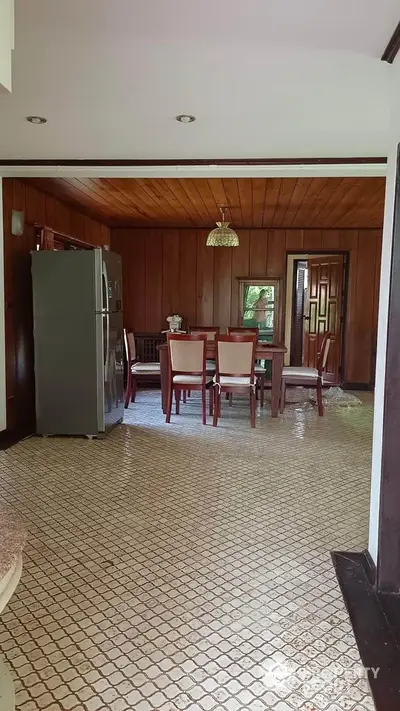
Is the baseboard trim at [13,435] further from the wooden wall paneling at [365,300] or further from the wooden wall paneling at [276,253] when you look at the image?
the wooden wall paneling at [365,300]

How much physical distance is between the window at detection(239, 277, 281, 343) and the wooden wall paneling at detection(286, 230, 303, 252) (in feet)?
1.77

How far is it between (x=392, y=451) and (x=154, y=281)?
19.0 feet

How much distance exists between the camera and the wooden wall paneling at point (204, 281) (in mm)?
7352

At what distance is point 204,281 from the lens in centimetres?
742

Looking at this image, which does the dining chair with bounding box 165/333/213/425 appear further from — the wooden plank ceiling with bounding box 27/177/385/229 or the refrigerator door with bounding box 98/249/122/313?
the wooden plank ceiling with bounding box 27/177/385/229

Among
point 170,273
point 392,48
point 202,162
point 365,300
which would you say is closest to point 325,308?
point 365,300

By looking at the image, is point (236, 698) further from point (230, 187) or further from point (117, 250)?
point (117, 250)

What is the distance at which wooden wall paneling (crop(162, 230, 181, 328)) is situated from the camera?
7.36 meters

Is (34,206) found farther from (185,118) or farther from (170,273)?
(170,273)

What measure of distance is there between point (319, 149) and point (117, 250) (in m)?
4.52

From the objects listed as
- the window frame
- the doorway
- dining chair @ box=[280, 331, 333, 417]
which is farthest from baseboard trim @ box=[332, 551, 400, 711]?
the window frame

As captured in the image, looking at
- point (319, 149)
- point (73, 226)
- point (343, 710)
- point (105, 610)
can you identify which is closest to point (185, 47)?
point (319, 149)

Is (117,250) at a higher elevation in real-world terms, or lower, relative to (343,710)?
higher

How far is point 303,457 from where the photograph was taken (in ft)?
13.2
